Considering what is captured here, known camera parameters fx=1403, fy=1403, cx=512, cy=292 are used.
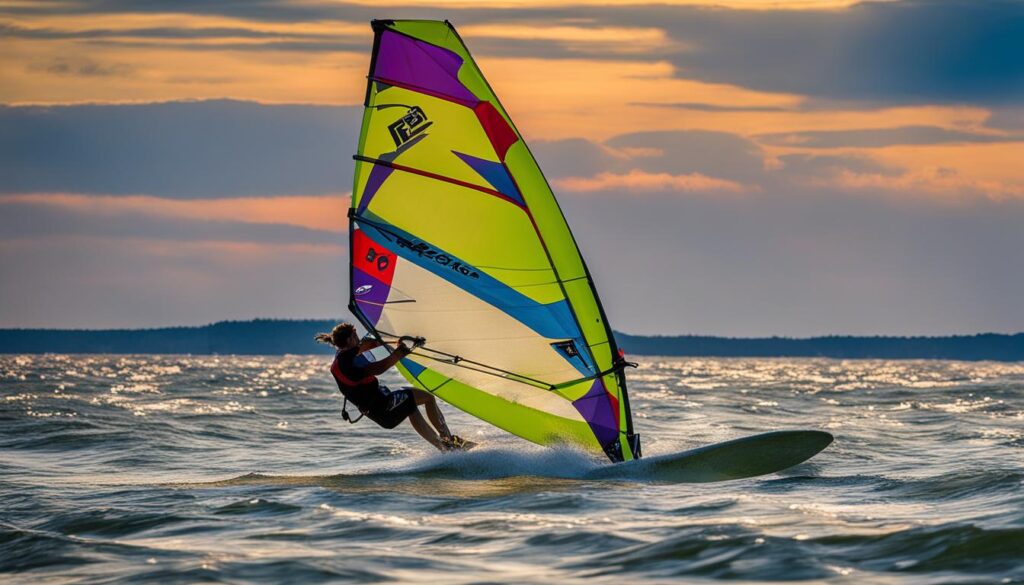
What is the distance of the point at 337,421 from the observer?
23172 millimetres

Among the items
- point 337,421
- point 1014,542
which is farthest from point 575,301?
point 337,421

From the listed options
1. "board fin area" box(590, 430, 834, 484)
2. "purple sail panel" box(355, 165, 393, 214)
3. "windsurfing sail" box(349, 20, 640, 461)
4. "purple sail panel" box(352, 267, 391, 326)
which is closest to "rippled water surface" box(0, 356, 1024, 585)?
"board fin area" box(590, 430, 834, 484)

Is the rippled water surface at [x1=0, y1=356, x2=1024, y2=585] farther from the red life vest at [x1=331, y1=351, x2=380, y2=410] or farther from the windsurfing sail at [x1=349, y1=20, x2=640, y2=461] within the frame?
the windsurfing sail at [x1=349, y1=20, x2=640, y2=461]

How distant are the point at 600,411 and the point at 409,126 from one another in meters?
3.29

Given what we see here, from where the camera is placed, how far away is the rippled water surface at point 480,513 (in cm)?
844

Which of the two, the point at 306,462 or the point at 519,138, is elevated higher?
the point at 519,138

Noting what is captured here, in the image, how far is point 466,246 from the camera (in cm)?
1330

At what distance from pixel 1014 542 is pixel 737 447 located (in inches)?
163

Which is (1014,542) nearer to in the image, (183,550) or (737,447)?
(737,447)

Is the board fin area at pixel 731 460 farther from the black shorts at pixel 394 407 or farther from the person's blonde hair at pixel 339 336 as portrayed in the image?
the person's blonde hair at pixel 339 336

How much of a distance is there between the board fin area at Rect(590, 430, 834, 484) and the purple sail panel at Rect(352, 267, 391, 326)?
8.30 feet

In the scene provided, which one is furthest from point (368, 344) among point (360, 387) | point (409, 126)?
point (409, 126)

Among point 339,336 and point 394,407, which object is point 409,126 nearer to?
point 339,336

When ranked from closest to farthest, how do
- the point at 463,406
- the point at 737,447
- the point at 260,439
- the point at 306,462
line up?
the point at 737,447 → the point at 463,406 → the point at 306,462 → the point at 260,439
